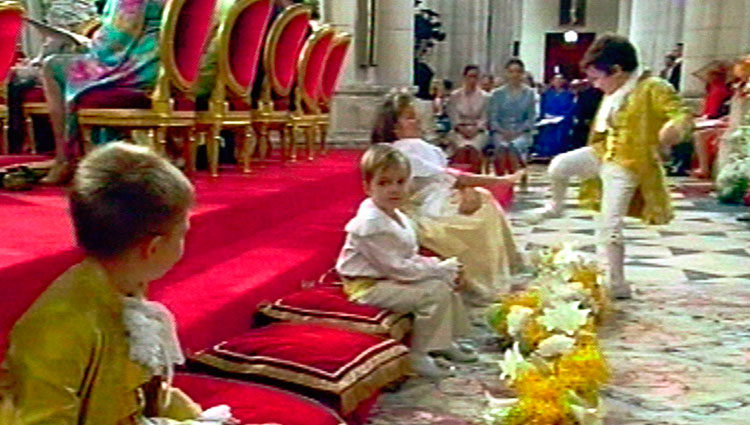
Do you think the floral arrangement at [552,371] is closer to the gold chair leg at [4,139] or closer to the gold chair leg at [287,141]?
the gold chair leg at [4,139]

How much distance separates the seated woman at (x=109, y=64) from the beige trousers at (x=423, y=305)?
5.59 feet

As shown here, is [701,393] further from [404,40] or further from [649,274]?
[404,40]

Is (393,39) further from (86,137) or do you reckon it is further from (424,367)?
(424,367)

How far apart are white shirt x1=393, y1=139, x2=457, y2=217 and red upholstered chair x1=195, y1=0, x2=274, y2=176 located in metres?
1.21

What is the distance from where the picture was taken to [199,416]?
5.21 feet

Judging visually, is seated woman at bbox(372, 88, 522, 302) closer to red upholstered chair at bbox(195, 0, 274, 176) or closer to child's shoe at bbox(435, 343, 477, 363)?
child's shoe at bbox(435, 343, 477, 363)

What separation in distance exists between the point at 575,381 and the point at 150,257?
1467mm

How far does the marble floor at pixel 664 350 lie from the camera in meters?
2.96

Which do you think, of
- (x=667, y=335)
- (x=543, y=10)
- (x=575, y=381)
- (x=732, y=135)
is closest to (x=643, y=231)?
(x=732, y=135)

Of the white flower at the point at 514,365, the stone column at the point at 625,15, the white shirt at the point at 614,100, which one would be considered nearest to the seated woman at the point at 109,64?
the white shirt at the point at 614,100

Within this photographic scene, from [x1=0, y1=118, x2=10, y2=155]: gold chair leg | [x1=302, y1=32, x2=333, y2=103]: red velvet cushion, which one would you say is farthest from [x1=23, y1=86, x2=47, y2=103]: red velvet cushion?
[x1=302, y1=32, x2=333, y2=103]: red velvet cushion

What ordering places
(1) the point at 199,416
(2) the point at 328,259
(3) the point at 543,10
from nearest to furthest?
(1) the point at 199,416
(2) the point at 328,259
(3) the point at 543,10

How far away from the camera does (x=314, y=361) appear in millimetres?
2430

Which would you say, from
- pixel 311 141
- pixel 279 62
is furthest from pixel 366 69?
pixel 279 62
